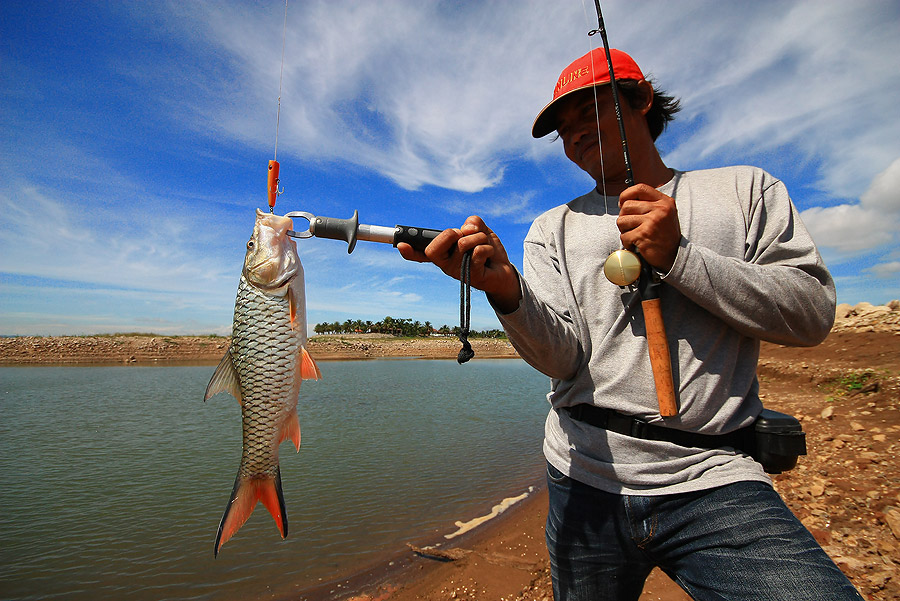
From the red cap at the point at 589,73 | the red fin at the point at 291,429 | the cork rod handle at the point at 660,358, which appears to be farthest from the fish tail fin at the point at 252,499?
the red cap at the point at 589,73

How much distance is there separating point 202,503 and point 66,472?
13.1ft

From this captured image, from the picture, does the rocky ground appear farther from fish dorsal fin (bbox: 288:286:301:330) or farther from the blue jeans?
fish dorsal fin (bbox: 288:286:301:330)

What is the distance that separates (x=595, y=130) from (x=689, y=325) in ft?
3.48

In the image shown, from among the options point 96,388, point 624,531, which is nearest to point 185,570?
point 624,531

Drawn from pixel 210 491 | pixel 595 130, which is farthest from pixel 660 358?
pixel 210 491

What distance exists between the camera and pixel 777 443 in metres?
1.54

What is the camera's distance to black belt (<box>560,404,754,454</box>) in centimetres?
157

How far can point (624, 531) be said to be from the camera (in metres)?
1.65

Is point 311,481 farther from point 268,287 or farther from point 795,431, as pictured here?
point 795,431

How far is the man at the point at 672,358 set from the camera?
4.69 feet

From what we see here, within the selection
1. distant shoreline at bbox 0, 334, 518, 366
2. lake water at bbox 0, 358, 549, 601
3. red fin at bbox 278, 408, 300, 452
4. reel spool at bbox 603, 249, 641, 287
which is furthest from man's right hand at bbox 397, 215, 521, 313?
distant shoreline at bbox 0, 334, 518, 366

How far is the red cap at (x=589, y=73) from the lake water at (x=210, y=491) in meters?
5.70

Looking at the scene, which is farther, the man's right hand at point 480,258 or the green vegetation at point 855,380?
the green vegetation at point 855,380

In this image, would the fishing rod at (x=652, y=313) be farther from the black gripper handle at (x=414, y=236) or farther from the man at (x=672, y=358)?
the black gripper handle at (x=414, y=236)
